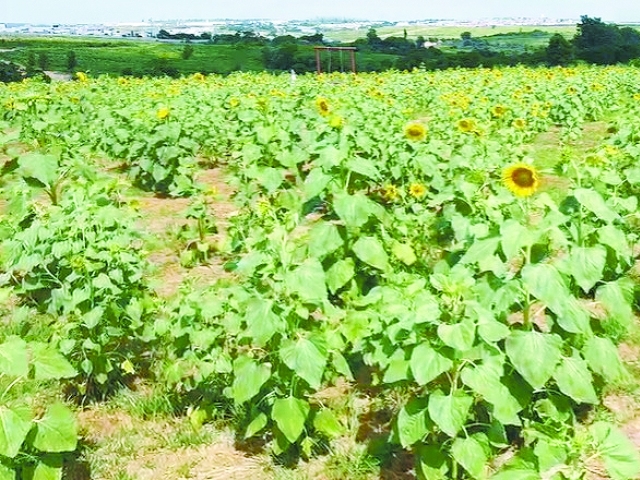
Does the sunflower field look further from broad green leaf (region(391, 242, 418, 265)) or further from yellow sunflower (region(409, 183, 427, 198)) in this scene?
yellow sunflower (region(409, 183, 427, 198))

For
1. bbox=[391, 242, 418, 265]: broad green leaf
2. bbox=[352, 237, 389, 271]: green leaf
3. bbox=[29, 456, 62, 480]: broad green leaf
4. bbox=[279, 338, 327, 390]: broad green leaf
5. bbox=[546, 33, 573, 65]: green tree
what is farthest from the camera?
bbox=[546, 33, 573, 65]: green tree

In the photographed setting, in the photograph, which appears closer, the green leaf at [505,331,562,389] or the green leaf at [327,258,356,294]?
the green leaf at [505,331,562,389]

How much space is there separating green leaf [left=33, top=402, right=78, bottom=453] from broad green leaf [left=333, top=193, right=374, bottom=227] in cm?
154

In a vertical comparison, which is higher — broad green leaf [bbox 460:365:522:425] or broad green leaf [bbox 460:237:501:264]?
broad green leaf [bbox 460:237:501:264]

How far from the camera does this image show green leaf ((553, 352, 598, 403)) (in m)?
2.69

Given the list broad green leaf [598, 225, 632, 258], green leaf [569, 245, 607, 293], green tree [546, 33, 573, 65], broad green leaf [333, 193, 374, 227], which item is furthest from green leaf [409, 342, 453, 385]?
green tree [546, 33, 573, 65]

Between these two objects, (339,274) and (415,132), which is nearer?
(339,274)

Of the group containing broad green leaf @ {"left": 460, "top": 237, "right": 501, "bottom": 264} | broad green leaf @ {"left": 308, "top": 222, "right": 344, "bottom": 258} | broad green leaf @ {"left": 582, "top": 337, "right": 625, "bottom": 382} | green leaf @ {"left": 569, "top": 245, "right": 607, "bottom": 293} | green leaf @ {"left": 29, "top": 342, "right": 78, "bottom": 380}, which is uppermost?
Result: broad green leaf @ {"left": 460, "top": 237, "right": 501, "bottom": 264}

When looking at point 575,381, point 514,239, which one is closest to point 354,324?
point 514,239

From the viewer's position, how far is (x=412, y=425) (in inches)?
102

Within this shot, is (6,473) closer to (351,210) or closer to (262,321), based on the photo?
(262,321)

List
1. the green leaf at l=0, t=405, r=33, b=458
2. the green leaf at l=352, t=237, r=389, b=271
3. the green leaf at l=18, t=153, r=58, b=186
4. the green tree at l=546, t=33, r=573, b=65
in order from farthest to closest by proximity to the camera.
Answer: the green tree at l=546, t=33, r=573, b=65 < the green leaf at l=18, t=153, r=58, b=186 < the green leaf at l=352, t=237, r=389, b=271 < the green leaf at l=0, t=405, r=33, b=458

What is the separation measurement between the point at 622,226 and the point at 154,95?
8534 millimetres

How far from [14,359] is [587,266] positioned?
2.09m
